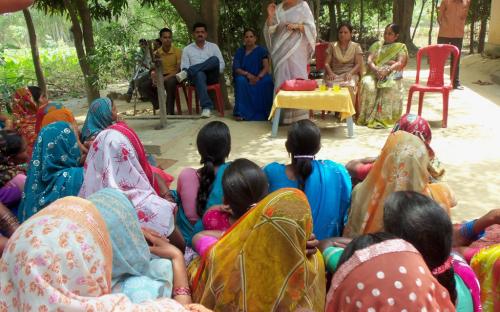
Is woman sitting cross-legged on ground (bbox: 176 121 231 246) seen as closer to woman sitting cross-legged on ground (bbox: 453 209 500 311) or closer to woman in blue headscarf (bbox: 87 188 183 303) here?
woman in blue headscarf (bbox: 87 188 183 303)

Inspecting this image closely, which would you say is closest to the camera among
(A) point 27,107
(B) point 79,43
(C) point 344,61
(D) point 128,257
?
(D) point 128,257

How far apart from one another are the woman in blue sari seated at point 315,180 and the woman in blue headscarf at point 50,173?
121cm

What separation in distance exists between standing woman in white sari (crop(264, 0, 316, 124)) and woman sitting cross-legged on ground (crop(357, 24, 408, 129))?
884 millimetres

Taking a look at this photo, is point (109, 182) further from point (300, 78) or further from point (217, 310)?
point (300, 78)

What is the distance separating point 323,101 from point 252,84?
1518mm

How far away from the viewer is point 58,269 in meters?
1.28

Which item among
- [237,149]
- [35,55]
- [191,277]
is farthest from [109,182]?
[35,55]

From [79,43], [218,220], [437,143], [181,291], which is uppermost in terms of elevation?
[79,43]

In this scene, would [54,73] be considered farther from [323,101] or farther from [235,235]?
[235,235]

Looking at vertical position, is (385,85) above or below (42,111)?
below

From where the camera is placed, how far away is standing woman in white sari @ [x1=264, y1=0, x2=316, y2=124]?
6520mm

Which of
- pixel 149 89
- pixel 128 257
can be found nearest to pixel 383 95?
pixel 149 89

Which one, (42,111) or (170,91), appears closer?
(42,111)

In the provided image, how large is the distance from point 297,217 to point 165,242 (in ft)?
2.89
